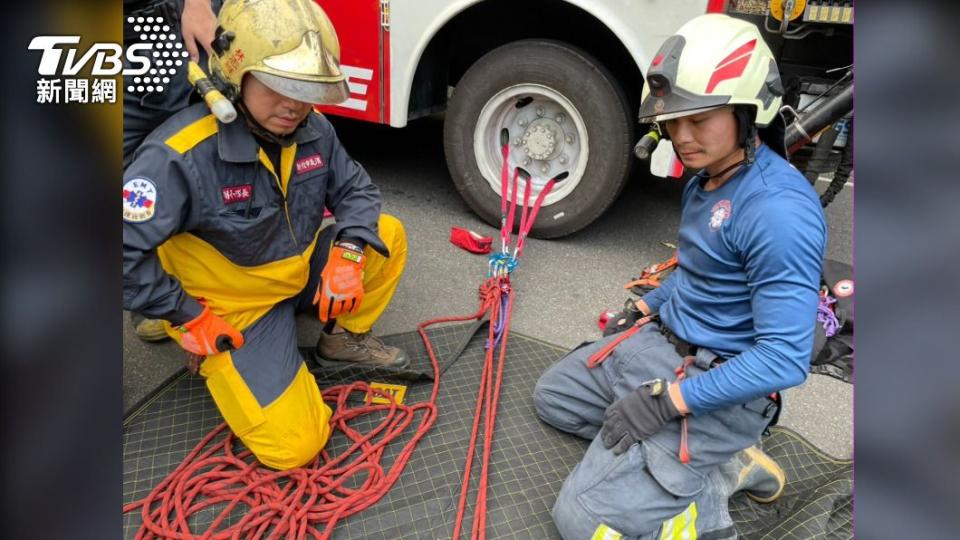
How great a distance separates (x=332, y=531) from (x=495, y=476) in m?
0.57

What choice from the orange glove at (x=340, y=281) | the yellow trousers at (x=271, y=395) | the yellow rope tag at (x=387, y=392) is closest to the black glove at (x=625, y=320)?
the yellow rope tag at (x=387, y=392)

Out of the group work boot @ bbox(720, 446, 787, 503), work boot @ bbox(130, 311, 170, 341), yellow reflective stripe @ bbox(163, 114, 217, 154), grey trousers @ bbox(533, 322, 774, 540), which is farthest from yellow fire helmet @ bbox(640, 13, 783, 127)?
work boot @ bbox(130, 311, 170, 341)

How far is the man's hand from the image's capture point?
2396mm

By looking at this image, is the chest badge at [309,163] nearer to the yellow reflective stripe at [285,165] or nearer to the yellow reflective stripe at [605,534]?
the yellow reflective stripe at [285,165]

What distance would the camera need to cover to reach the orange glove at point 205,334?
203cm

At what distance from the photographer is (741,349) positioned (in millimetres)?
1850

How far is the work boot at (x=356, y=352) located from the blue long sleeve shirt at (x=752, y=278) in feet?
4.00

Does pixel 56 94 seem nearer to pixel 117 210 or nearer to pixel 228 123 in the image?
pixel 117 210

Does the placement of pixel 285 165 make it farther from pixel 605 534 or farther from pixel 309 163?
pixel 605 534

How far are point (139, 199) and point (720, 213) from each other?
1.71 metres

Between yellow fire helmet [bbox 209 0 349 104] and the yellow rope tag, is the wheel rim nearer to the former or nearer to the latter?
the yellow rope tag

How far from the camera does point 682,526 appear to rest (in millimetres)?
1834

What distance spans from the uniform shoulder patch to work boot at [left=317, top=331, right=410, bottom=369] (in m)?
1.00

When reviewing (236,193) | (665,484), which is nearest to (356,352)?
(236,193)
